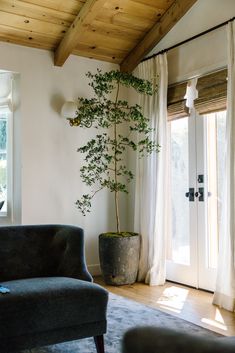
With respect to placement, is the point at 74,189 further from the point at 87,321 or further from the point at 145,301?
the point at 87,321

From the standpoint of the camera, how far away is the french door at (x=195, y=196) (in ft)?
12.2

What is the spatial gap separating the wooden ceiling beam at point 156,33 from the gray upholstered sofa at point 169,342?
12.6ft

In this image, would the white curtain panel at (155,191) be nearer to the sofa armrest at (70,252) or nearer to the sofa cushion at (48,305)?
the sofa armrest at (70,252)

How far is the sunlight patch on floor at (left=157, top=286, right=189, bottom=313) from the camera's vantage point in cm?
326

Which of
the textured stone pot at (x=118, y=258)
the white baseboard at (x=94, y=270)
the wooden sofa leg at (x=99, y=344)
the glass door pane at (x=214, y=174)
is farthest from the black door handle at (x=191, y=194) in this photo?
the wooden sofa leg at (x=99, y=344)

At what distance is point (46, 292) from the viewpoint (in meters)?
2.11

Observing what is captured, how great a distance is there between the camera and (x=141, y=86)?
404 cm

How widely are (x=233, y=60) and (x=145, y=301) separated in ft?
7.41

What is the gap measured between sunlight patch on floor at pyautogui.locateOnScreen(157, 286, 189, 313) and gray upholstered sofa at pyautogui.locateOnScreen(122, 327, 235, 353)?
2617mm

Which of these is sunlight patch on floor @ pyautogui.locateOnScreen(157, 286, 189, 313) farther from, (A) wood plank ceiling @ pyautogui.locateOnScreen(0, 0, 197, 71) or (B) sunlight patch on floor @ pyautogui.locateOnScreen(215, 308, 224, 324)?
(A) wood plank ceiling @ pyautogui.locateOnScreen(0, 0, 197, 71)

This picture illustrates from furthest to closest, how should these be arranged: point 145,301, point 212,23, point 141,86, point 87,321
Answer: point 141,86 < point 212,23 < point 145,301 < point 87,321

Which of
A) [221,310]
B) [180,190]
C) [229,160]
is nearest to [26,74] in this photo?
[180,190]

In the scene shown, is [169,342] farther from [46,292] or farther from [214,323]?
[214,323]

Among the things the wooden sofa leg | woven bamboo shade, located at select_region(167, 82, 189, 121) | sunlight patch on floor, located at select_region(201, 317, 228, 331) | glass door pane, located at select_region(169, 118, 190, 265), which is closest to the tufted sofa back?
the wooden sofa leg
